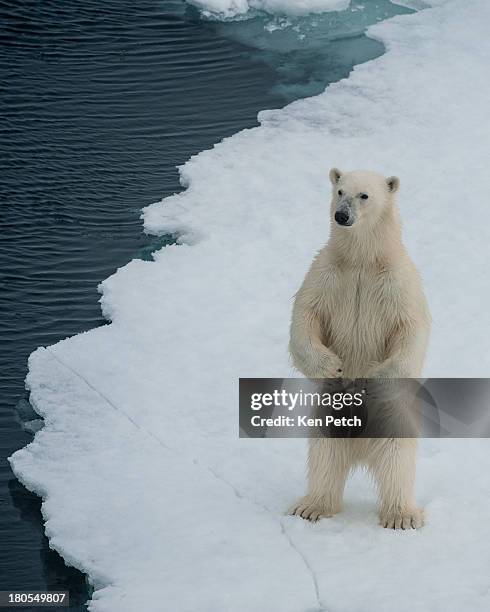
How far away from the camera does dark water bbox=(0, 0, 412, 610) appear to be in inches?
312

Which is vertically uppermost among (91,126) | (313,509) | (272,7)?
(272,7)

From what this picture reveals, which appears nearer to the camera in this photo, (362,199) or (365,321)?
(362,199)

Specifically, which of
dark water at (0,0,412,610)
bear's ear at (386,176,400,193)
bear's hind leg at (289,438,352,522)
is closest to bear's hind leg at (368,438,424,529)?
bear's hind leg at (289,438,352,522)

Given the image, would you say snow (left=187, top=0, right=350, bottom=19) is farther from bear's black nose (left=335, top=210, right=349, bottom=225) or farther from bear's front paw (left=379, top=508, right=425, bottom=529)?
bear's front paw (left=379, top=508, right=425, bottom=529)

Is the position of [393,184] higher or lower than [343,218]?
higher

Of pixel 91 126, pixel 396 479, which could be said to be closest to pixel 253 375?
pixel 396 479

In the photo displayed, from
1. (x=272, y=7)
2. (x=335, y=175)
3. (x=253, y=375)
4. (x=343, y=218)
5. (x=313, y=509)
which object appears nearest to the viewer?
(x=343, y=218)

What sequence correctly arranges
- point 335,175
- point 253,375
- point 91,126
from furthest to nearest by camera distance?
1. point 91,126
2. point 253,375
3. point 335,175

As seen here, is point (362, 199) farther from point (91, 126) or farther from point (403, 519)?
point (91, 126)

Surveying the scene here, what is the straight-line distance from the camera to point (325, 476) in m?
5.98

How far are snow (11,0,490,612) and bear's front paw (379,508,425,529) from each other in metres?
0.06

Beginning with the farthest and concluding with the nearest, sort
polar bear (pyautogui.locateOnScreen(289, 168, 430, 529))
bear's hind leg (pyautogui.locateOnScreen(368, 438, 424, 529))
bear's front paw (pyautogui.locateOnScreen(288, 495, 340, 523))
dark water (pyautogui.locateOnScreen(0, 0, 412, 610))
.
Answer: dark water (pyautogui.locateOnScreen(0, 0, 412, 610)) < bear's front paw (pyautogui.locateOnScreen(288, 495, 340, 523)) < bear's hind leg (pyautogui.locateOnScreen(368, 438, 424, 529)) < polar bear (pyautogui.locateOnScreen(289, 168, 430, 529))

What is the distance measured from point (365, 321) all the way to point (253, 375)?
172 cm

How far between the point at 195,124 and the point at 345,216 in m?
5.59
